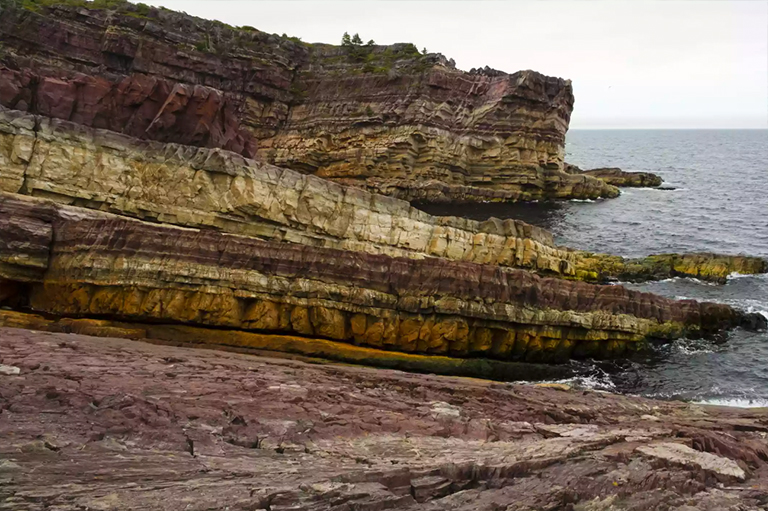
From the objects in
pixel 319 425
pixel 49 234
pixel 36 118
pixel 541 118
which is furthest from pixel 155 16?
pixel 319 425

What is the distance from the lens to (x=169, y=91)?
28.3m

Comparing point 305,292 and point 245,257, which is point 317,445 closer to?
point 305,292

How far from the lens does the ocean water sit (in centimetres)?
2312

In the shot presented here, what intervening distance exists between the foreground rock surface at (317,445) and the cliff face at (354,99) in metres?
52.5

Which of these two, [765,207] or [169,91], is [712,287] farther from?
[765,207]

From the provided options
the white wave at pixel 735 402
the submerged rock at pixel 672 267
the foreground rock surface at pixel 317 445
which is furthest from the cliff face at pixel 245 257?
the foreground rock surface at pixel 317 445

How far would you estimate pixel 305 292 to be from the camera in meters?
21.7

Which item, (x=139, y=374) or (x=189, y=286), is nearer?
(x=139, y=374)

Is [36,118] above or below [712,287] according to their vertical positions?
above

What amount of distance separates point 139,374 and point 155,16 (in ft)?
213

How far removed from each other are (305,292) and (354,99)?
5292cm

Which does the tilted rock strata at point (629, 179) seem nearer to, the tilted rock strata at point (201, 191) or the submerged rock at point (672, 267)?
the submerged rock at point (672, 267)

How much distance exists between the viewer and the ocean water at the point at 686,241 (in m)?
23.1

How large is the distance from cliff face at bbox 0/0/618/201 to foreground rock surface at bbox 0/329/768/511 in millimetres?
52489
